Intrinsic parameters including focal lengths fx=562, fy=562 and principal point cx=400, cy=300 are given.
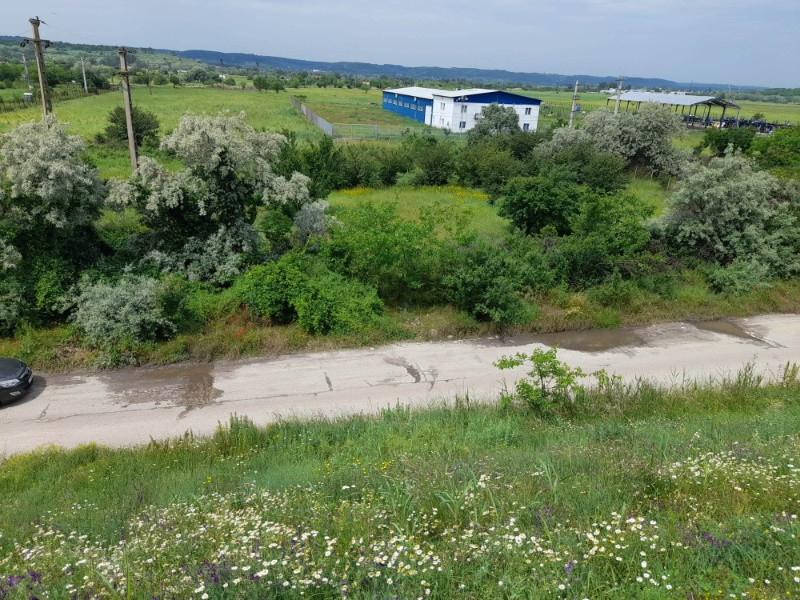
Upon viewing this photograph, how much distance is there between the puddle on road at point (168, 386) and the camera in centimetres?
1180

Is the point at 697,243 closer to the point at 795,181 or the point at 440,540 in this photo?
the point at 795,181

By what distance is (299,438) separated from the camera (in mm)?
9555

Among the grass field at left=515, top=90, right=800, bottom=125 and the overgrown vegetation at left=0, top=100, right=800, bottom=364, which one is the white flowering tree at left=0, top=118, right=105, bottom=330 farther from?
the grass field at left=515, top=90, right=800, bottom=125

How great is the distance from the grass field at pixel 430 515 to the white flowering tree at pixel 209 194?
7123 mm

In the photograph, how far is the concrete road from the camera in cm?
1098

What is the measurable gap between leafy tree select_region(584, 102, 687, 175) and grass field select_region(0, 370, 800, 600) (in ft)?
90.9

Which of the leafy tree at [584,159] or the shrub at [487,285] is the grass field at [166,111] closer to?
A: the leafy tree at [584,159]

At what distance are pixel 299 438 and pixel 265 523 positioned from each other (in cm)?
434

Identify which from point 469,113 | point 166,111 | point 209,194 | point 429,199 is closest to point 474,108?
point 469,113

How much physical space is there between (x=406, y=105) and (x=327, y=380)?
6471cm

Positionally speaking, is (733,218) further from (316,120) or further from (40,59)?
(316,120)

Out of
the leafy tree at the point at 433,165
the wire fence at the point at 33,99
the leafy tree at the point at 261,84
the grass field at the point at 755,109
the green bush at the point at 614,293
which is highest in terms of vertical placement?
the leafy tree at the point at 261,84

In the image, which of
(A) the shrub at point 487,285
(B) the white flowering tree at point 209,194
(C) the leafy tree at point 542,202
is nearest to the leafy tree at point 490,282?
(A) the shrub at point 487,285

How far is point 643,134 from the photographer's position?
33.3 meters
